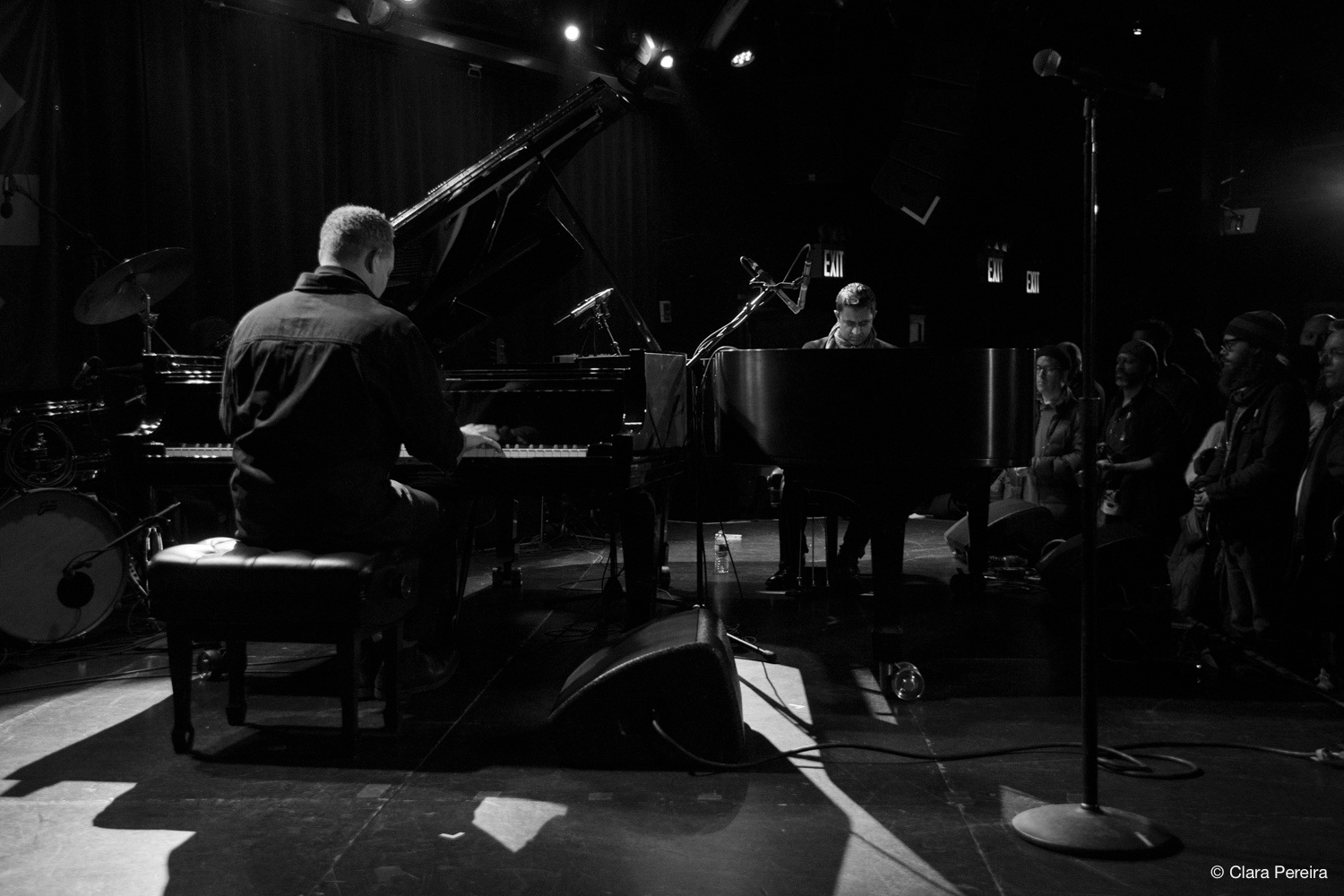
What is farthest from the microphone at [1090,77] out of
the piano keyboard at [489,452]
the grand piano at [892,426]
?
the piano keyboard at [489,452]

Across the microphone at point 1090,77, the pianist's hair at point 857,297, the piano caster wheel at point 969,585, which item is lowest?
the piano caster wheel at point 969,585

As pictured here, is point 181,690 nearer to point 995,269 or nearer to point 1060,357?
point 1060,357

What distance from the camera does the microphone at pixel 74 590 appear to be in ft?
14.0

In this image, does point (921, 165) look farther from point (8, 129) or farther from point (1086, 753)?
point (1086, 753)

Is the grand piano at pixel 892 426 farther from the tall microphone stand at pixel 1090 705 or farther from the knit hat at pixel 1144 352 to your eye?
the knit hat at pixel 1144 352

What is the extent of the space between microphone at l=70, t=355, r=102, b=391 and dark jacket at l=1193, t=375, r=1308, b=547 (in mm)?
5251

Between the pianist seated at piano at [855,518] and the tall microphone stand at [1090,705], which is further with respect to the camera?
the pianist seated at piano at [855,518]

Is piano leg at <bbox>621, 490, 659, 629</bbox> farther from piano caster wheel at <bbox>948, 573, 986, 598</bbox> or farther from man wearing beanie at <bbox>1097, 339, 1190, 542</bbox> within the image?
man wearing beanie at <bbox>1097, 339, 1190, 542</bbox>

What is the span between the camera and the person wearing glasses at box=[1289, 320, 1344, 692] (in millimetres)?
3389

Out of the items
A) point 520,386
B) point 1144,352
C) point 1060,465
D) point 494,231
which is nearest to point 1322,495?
point 1144,352

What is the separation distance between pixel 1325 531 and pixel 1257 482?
1.06 ft

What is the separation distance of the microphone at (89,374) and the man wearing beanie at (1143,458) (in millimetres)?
5100

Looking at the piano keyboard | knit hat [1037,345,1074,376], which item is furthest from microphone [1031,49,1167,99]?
knit hat [1037,345,1074,376]

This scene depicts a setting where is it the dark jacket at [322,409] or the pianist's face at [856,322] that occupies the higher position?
the pianist's face at [856,322]
